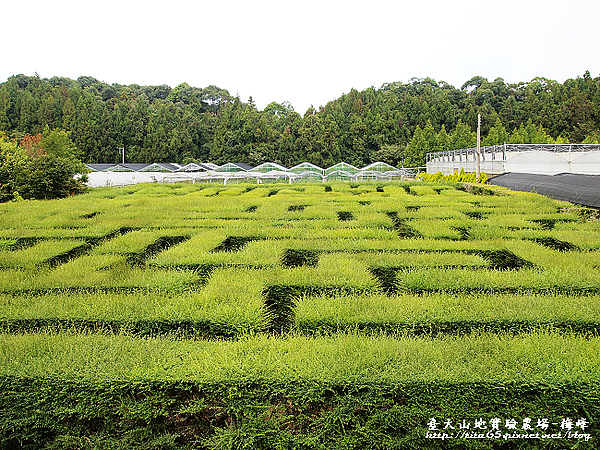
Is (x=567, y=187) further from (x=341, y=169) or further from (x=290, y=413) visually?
(x=341, y=169)

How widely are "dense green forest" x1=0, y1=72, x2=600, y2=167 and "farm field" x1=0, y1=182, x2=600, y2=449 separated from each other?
47077mm

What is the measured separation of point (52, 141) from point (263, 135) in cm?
3183

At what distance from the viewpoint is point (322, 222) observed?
845 cm

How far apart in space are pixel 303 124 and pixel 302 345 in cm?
5786

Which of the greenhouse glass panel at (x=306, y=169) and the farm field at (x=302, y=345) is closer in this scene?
the farm field at (x=302, y=345)

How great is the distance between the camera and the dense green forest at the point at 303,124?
54.1m

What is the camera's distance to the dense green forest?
2128 inches

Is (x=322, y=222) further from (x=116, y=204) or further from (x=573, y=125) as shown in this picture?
(x=573, y=125)

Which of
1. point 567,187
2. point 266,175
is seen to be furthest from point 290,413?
point 266,175

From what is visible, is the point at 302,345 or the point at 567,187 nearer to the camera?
the point at 302,345

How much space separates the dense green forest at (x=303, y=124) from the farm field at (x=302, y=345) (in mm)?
47077

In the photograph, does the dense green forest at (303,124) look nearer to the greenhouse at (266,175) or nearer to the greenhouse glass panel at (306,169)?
the greenhouse at (266,175)

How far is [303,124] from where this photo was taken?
5909 cm

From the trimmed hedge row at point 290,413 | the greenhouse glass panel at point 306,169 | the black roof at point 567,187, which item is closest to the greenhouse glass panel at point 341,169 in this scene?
the greenhouse glass panel at point 306,169
